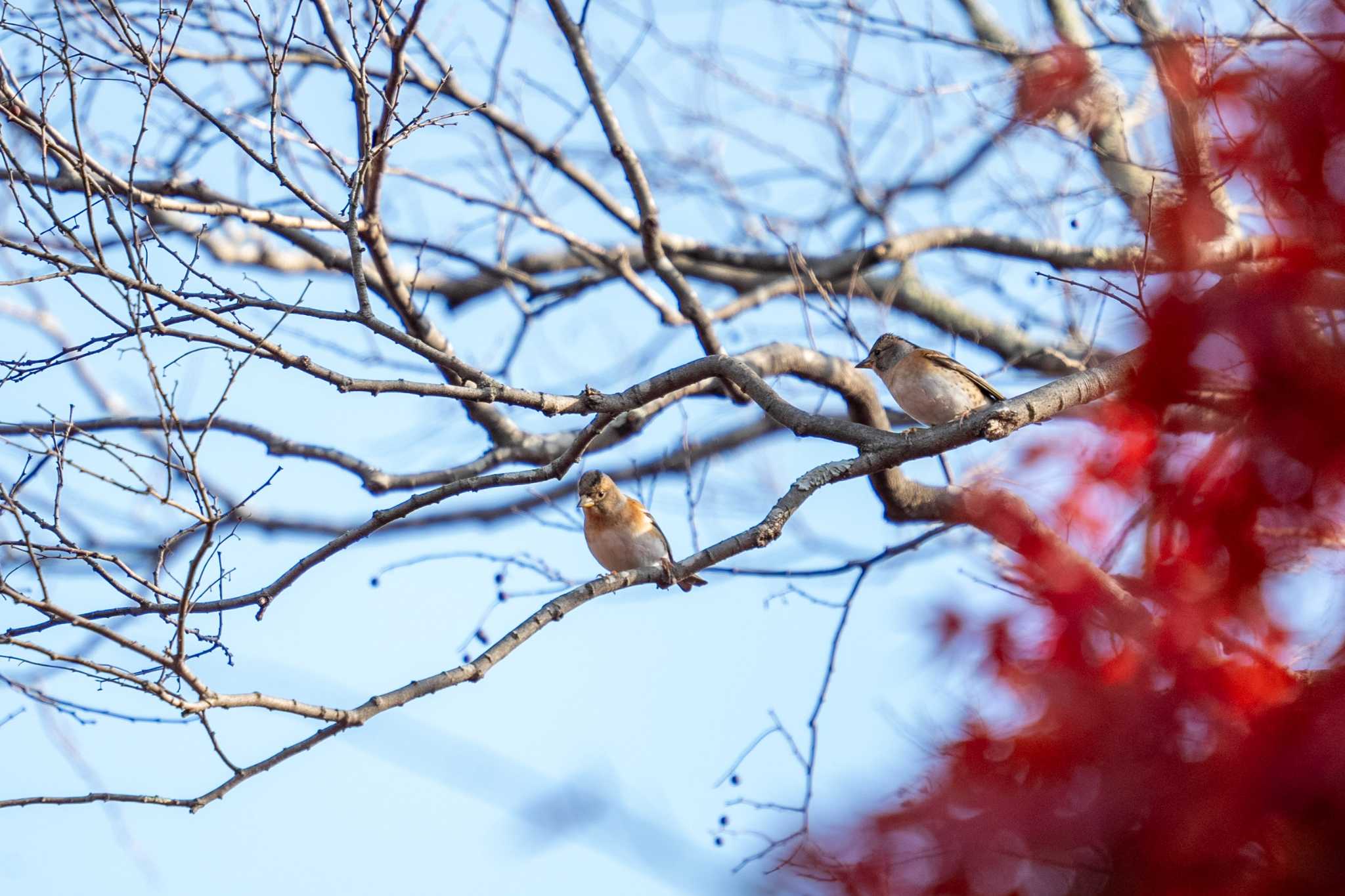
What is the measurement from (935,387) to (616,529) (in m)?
1.70

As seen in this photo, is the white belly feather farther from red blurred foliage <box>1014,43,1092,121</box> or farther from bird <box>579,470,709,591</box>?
red blurred foliage <box>1014,43,1092,121</box>

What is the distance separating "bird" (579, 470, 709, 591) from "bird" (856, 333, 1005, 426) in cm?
136

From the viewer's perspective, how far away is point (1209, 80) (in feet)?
9.64

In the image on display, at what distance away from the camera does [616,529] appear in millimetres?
5844

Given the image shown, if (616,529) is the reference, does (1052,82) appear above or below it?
above

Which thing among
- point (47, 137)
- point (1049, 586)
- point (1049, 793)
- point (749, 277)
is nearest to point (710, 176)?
point (749, 277)

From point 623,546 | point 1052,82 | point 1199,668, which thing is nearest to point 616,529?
point 623,546

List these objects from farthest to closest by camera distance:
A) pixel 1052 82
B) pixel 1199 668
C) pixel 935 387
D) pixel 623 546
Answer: pixel 623 546 < pixel 1052 82 < pixel 935 387 < pixel 1199 668

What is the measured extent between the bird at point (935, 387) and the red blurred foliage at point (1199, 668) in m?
2.88

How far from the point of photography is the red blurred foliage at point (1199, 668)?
1589 millimetres

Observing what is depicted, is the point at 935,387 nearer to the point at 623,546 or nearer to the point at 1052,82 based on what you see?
the point at 1052,82

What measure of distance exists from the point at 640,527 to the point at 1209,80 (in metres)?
3.56

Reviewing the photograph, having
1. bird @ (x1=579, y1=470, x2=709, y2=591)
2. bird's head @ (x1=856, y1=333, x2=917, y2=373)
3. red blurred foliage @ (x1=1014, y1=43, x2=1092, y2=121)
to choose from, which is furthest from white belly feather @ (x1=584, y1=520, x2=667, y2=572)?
red blurred foliage @ (x1=1014, y1=43, x2=1092, y2=121)

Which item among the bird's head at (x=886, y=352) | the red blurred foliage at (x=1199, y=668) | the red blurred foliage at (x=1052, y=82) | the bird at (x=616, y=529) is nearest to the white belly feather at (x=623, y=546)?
the bird at (x=616, y=529)
